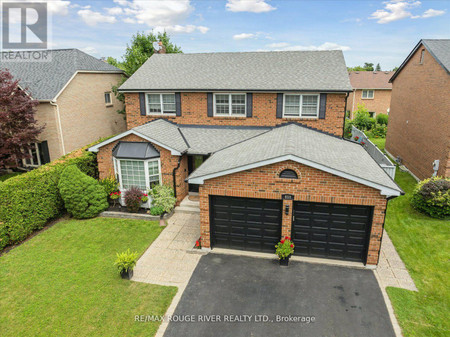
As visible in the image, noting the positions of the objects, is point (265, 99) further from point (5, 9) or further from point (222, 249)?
point (5, 9)

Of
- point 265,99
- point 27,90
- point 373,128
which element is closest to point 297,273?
point 265,99

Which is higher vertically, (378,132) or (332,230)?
(378,132)

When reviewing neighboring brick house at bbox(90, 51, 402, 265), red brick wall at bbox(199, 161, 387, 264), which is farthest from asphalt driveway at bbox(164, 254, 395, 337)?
red brick wall at bbox(199, 161, 387, 264)

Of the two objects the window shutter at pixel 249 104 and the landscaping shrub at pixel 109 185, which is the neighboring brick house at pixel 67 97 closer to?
the landscaping shrub at pixel 109 185

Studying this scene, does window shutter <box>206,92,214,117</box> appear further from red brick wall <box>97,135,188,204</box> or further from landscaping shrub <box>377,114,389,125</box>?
landscaping shrub <box>377,114,389,125</box>

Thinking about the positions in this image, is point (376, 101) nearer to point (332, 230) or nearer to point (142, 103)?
point (142, 103)

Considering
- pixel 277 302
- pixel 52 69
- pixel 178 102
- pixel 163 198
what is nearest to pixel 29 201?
pixel 163 198

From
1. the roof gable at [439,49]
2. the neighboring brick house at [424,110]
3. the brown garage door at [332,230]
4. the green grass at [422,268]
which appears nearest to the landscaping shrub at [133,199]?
the brown garage door at [332,230]
